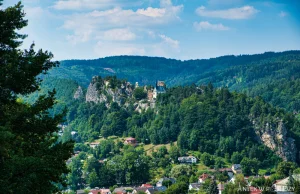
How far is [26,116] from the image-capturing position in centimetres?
1652

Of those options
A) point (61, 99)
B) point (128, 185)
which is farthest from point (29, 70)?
point (61, 99)

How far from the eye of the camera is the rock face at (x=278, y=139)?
378 feet

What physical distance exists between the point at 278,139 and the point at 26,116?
10465cm

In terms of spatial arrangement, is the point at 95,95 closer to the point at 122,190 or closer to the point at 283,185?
the point at 122,190

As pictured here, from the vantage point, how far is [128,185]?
328ft

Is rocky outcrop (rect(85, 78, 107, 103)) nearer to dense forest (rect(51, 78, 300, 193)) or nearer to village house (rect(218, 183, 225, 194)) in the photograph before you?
dense forest (rect(51, 78, 300, 193))

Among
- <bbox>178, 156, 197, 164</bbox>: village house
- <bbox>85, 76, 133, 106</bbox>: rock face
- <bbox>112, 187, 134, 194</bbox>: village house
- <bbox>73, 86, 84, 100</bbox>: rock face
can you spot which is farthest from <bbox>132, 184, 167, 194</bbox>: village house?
<bbox>73, 86, 84, 100</bbox>: rock face

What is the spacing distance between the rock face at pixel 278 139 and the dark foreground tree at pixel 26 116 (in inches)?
3973

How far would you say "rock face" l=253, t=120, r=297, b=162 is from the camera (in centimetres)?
11506

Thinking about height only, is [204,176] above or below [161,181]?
above

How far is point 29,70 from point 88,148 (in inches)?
4387

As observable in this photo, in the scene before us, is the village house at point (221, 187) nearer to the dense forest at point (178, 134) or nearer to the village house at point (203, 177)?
the village house at point (203, 177)

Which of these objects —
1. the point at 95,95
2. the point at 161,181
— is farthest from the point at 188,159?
the point at 95,95

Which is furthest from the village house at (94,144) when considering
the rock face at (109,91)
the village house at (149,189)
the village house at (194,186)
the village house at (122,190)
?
the village house at (194,186)
